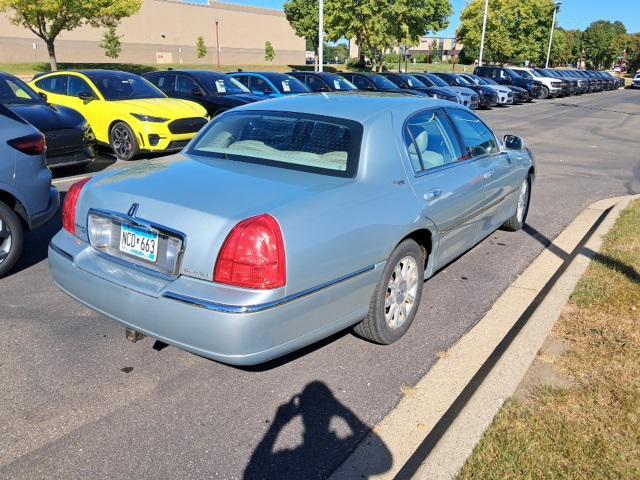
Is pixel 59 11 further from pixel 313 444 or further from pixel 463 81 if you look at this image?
pixel 313 444

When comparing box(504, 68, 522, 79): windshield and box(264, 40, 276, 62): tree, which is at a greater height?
box(264, 40, 276, 62): tree

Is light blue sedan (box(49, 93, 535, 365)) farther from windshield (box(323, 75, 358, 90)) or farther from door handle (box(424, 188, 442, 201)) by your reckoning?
windshield (box(323, 75, 358, 90))

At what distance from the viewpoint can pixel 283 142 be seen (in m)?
3.67

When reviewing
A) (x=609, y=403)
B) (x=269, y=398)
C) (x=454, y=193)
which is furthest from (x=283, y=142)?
(x=609, y=403)

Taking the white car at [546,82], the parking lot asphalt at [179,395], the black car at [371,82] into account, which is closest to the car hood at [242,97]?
the parking lot asphalt at [179,395]

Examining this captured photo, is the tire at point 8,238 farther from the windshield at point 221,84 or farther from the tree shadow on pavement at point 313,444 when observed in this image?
the windshield at point 221,84

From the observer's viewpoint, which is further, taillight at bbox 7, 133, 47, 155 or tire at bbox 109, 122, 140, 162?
tire at bbox 109, 122, 140, 162

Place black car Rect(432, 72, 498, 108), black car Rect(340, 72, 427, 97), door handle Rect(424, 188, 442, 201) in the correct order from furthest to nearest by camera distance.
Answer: black car Rect(432, 72, 498, 108) → black car Rect(340, 72, 427, 97) → door handle Rect(424, 188, 442, 201)

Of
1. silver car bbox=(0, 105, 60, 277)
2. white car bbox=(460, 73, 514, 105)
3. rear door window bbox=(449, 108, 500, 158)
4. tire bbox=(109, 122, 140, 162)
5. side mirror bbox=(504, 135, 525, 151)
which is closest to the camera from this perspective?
silver car bbox=(0, 105, 60, 277)

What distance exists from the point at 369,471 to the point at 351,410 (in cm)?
47

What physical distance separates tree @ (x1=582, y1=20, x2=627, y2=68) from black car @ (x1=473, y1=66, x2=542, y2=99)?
281 ft

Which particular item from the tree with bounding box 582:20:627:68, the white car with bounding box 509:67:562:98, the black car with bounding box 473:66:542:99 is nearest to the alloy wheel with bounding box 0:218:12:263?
the black car with bounding box 473:66:542:99

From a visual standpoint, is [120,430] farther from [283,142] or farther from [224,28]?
[224,28]

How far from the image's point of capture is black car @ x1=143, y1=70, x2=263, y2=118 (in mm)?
11438
